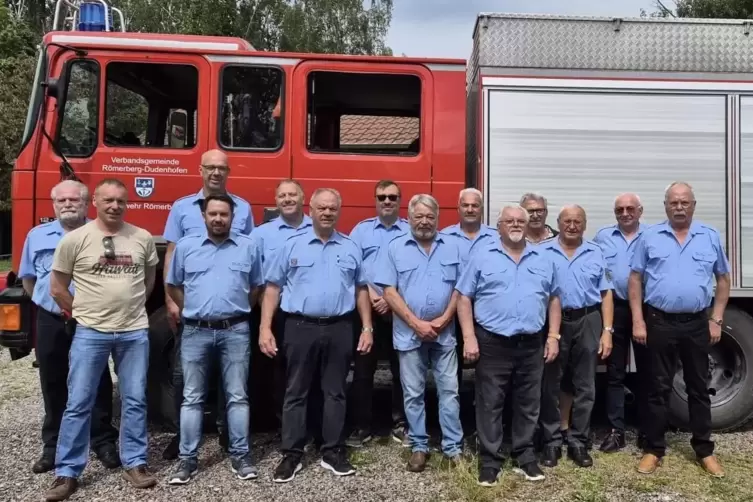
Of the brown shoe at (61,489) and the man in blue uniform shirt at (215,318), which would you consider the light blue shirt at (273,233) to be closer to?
the man in blue uniform shirt at (215,318)

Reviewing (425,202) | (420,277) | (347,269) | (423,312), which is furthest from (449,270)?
(347,269)

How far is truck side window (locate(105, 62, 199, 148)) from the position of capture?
14.6 feet

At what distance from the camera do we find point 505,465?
3.97 m

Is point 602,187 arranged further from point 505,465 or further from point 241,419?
point 241,419

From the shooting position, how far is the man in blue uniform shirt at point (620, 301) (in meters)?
4.26

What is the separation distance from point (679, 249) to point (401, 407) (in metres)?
2.16

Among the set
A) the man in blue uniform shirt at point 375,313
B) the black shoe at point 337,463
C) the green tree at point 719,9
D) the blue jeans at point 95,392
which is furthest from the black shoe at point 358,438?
the green tree at point 719,9

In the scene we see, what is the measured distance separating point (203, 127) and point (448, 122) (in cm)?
175

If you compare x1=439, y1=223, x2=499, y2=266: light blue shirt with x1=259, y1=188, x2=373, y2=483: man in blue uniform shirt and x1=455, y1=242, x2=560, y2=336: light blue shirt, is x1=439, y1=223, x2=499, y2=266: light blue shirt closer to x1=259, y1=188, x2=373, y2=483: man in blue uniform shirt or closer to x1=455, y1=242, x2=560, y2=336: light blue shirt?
x1=455, y1=242, x2=560, y2=336: light blue shirt

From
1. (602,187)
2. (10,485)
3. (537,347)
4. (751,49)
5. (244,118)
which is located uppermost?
(751,49)

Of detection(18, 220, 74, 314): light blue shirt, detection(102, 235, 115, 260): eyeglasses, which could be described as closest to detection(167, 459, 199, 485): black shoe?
detection(18, 220, 74, 314): light blue shirt

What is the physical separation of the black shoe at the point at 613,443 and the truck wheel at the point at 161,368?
2970 mm

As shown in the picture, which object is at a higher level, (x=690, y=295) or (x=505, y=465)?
(x=690, y=295)

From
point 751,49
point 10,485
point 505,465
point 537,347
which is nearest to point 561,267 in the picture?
point 537,347
